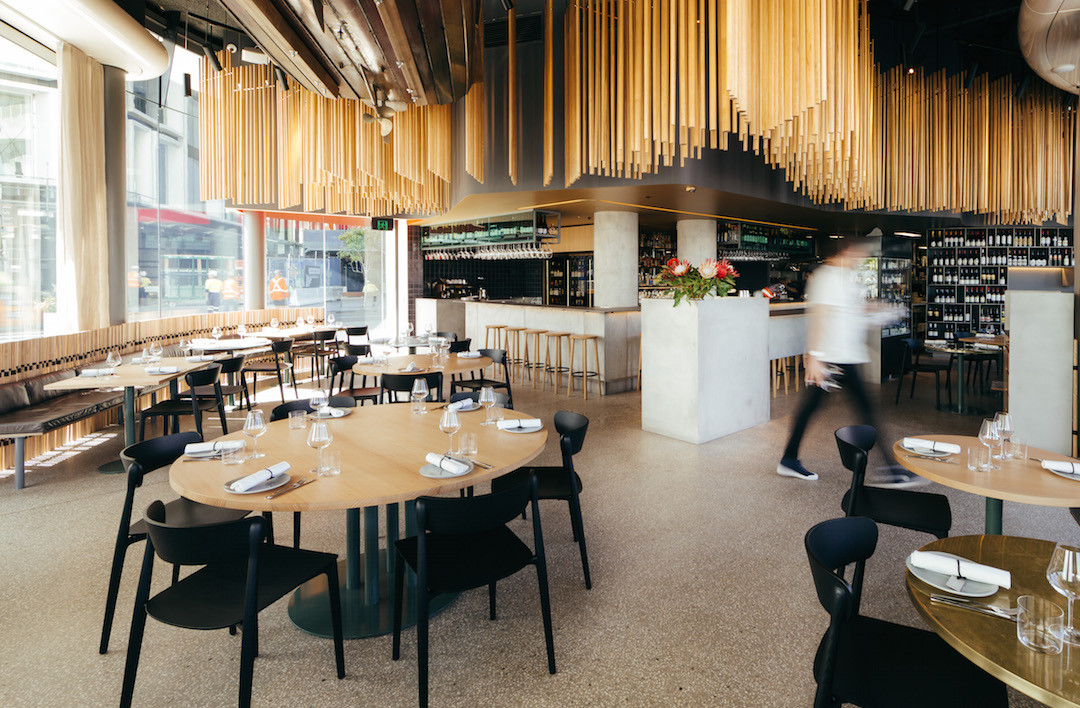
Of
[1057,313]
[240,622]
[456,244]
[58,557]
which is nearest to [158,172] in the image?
[456,244]

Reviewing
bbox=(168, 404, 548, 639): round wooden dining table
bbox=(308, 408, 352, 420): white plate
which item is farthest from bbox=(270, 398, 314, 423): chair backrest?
bbox=(168, 404, 548, 639): round wooden dining table

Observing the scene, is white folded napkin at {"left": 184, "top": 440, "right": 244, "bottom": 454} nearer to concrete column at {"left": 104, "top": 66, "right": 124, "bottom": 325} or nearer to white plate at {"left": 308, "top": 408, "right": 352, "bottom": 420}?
white plate at {"left": 308, "top": 408, "right": 352, "bottom": 420}

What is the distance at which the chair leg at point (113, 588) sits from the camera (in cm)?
256

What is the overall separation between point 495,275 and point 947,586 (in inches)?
584

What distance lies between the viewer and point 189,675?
97.2 inches

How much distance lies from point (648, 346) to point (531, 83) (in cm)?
365

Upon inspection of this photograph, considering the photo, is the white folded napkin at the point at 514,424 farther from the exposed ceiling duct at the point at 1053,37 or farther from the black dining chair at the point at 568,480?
the exposed ceiling duct at the point at 1053,37

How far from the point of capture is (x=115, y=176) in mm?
7262

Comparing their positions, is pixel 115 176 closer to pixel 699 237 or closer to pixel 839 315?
pixel 839 315

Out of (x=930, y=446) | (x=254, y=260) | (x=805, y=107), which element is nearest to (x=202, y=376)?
(x=805, y=107)

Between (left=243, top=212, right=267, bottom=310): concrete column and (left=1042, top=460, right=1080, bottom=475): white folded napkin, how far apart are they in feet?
39.4

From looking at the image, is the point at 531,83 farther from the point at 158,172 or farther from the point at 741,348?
the point at 158,172

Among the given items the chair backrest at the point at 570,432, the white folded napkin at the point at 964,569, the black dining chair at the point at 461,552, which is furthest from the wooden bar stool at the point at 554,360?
the white folded napkin at the point at 964,569

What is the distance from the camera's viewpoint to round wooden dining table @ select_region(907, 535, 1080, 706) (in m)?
1.31
